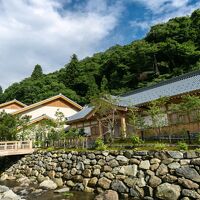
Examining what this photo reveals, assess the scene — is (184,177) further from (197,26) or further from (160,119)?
(197,26)

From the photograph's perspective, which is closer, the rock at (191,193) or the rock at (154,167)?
the rock at (191,193)

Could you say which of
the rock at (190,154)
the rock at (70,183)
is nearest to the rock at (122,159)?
the rock at (190,154)

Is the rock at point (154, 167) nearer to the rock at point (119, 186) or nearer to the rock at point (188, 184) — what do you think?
the rock at point (188, 184)

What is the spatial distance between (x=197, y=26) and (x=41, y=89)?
35223 millimetres

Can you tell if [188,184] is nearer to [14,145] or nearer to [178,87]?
[178,87]

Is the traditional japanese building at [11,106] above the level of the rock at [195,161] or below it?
above

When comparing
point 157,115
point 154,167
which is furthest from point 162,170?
point 157,115

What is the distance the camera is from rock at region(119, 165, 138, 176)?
13.1 m

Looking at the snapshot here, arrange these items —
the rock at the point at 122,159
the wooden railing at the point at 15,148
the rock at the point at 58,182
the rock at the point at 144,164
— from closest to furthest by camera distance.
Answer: the rock at the point at 144,164 → the rock at the point at 122,159 → the rock at the point at 58,182 → the wooden railing at the point at 15,148

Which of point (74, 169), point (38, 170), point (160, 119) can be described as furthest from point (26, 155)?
point (160, 119)

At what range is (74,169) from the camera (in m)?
16.6

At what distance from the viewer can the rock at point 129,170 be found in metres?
13.1

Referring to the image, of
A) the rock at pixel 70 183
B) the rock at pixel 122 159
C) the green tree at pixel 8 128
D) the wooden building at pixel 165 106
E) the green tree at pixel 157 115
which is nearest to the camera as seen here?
the rock at pixel 122 159

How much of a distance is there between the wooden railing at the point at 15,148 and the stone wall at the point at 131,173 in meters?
4.75
